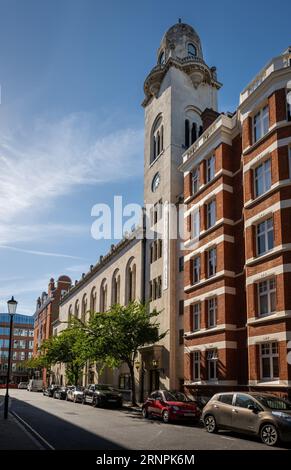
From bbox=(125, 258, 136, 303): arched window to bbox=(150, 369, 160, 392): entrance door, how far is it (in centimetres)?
849

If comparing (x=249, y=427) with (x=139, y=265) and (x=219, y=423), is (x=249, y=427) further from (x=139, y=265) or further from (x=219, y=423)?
(x=139, y=265)

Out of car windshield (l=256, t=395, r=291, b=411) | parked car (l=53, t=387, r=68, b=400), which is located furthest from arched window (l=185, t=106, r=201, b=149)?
car windshield (l=256, t=395, r=291, b=411)

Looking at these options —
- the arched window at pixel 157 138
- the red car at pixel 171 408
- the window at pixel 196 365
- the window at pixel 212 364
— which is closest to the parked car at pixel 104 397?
the window at pixel 196 365

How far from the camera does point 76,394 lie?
37.4m

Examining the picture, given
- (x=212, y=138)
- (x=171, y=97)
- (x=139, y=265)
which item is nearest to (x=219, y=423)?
(x=212, y=138)

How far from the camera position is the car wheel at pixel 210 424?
1682 cm

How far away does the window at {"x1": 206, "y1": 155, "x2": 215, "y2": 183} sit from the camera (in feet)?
94.3

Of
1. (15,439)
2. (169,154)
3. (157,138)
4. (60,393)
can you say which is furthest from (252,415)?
(60,393)

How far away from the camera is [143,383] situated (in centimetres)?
3622

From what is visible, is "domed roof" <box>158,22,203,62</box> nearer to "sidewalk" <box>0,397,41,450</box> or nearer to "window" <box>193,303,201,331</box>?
"window" <box>193,303,201,331</box>

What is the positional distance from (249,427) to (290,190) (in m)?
10.9

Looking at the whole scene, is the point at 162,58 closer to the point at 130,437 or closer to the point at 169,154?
the point at 169,154

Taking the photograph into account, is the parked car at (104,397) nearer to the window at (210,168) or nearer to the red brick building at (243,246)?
the red brick building at (243,246)

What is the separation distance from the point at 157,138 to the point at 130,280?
13.2 metres
